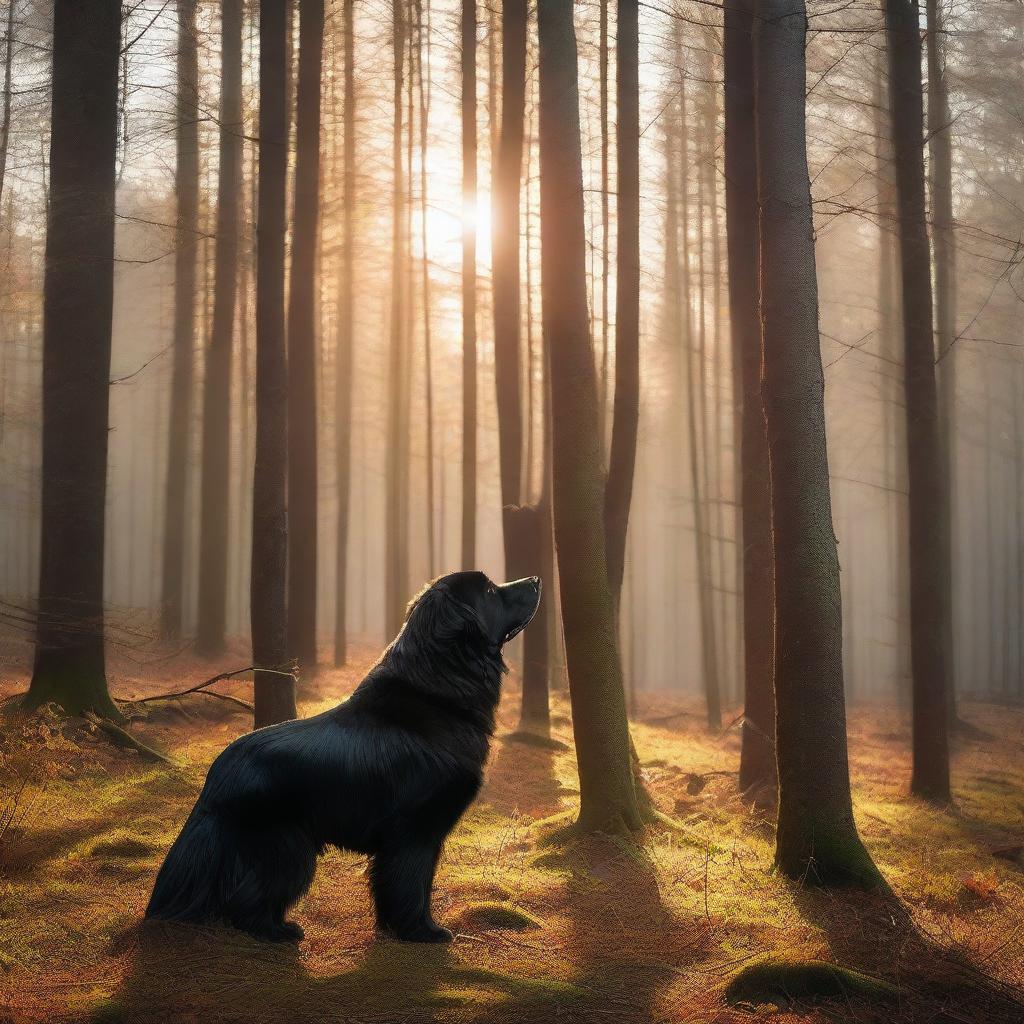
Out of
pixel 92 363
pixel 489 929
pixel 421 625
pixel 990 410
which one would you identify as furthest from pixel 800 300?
pixel 990 410

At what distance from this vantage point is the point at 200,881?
4375 mm

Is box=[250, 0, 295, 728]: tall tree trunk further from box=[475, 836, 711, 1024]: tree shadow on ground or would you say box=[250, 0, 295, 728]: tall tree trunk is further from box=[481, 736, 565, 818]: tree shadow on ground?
box=[475, 836, 711, 1024]: tree shadow on ground

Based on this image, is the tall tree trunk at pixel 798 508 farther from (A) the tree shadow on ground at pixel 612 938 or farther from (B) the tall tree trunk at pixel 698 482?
(B) the tall tree trunk at pixel 698 482

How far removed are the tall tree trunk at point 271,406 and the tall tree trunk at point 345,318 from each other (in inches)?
291

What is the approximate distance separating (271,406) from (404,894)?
18.4 ft

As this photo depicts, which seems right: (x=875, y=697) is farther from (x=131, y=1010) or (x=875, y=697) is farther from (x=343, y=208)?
(x=131, y=1010)

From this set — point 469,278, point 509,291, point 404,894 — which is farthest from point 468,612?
point 469,278

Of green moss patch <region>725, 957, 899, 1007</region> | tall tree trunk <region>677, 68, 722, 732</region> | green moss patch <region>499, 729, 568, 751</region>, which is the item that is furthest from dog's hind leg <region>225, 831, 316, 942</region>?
tall tree trunk <region>677, 68, 722, 732</region>

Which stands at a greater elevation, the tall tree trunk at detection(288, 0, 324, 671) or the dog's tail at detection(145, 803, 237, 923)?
the tall tree trunk at detection(288, 0, 324, 671)

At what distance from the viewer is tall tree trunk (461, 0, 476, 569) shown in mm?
14594

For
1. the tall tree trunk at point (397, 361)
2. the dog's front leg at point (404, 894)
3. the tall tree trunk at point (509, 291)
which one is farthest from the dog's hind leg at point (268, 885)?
the tall tree trunk at point (397, 361)

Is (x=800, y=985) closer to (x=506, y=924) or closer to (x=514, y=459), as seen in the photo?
(x=506, y=924)

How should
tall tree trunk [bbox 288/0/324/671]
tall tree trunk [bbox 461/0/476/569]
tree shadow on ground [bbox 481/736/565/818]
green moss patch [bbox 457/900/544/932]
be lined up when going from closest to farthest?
green moss patch [bbox 457/900/544/932]
tree shadow on ground [bbox 481/736/565/818]
tall tree trunk [bbox 288/0/324/671]
tall tree trunk [bbox 461/0/476/569]

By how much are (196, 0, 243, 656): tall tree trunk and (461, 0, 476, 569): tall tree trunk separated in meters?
4.66
